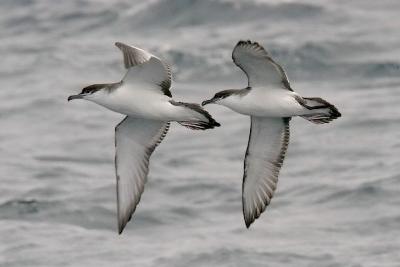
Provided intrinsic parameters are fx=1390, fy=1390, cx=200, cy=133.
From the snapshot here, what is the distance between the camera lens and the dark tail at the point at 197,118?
16.5 m

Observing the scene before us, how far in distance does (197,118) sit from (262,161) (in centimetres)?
193

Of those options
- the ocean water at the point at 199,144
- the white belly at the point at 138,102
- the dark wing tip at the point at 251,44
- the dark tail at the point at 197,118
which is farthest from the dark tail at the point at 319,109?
the ocean water at the point at 199,144

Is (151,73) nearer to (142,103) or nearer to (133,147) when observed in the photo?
(142,103)

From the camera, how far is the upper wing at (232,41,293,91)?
16.1 metres

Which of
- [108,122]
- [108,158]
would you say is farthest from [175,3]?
[108,158]

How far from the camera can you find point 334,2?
153ft

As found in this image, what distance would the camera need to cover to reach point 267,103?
16.7m

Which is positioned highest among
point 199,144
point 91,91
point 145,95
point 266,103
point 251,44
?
point 251,44

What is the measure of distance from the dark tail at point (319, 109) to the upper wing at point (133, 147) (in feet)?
7.82

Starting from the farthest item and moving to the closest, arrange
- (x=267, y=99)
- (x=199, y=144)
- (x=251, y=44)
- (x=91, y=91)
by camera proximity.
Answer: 1. (x=199, y=144)
2. (x=91, y=91)
3. (x=267, y=99)
4. (x=251, y=44)

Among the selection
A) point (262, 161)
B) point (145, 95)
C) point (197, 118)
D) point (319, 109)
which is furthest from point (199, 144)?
point (319, 109)

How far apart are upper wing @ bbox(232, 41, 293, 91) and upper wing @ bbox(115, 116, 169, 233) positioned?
6.45 ft

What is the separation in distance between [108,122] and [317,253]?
11691 mm

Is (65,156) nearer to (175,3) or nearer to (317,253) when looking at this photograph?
(317,253)
